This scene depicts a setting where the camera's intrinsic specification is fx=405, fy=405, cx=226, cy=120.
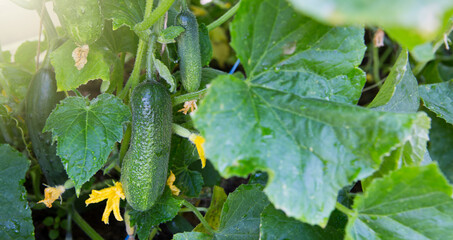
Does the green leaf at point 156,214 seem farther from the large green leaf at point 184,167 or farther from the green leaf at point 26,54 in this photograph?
the green leaf at point 26,54

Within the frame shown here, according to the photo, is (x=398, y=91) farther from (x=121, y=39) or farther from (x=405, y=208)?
(x=121, y=39)

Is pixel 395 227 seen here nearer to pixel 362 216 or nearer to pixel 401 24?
pixel 362 216

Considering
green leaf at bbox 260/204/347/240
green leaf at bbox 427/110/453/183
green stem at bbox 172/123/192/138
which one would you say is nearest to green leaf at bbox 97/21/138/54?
green stem at bbox 172/123/192/138

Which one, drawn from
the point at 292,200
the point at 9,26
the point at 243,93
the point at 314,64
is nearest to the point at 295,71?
the point at 314,64

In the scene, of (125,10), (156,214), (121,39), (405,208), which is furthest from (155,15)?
(405,208)

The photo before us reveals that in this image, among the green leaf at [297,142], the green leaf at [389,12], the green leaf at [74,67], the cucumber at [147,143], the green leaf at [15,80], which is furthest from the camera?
the green leaf at [15,80]

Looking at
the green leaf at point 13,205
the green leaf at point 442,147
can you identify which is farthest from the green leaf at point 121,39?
the green leaf at point 442,147

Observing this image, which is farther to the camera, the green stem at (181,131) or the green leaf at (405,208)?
the green stem at (181,131)
